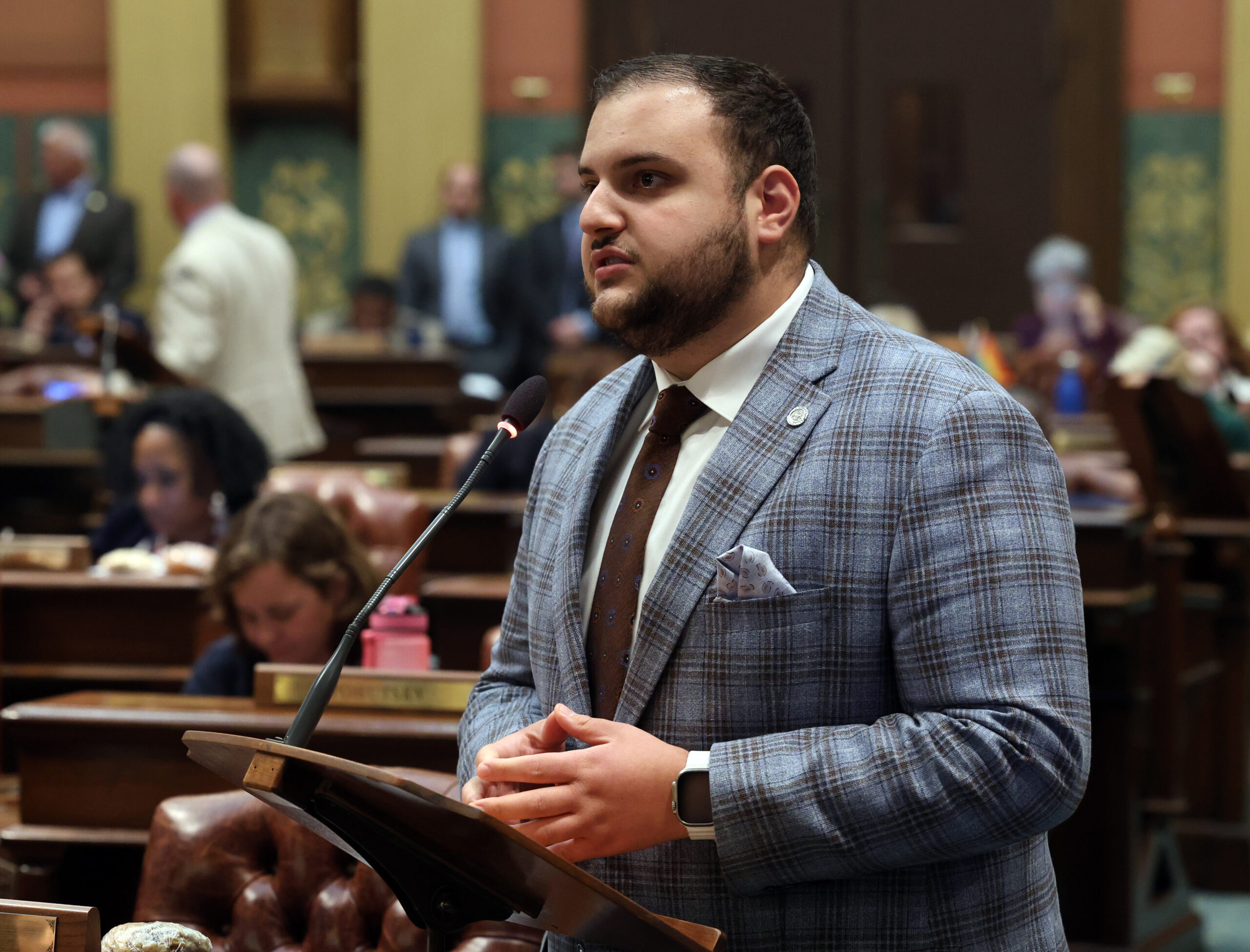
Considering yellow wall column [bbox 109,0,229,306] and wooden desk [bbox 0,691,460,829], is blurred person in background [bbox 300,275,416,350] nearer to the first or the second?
yellow wall column [bbox 109,0,229,306]

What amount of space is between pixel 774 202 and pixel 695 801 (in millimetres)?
547

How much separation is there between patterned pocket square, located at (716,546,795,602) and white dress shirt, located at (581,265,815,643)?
11cm

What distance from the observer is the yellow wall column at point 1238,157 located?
956cm

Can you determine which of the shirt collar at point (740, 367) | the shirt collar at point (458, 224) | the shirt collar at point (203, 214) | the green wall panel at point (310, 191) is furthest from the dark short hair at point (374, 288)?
the shirt collar at point (740, 367)

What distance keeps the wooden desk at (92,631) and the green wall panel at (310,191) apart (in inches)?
251

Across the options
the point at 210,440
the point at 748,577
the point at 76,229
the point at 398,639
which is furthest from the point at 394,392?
the point at 748,577

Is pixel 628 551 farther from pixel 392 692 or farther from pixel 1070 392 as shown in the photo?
pixel 1070 392

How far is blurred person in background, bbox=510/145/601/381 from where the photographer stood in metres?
8.62

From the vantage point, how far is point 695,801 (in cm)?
134

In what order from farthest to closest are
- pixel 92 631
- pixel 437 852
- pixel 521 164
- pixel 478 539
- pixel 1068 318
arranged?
pixel 521 164 < pixel 1068 318 < pixel 478 539 < pixel 92 631 < pixel 437 852

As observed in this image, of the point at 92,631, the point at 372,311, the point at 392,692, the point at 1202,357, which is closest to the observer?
the point at 392,692

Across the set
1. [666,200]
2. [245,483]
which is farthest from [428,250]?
[666,200]

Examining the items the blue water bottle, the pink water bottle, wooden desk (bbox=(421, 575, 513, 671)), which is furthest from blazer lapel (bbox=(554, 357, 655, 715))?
the blue water bottle

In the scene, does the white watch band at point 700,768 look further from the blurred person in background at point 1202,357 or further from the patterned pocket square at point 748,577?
the blurred person in background at point 1202,357
